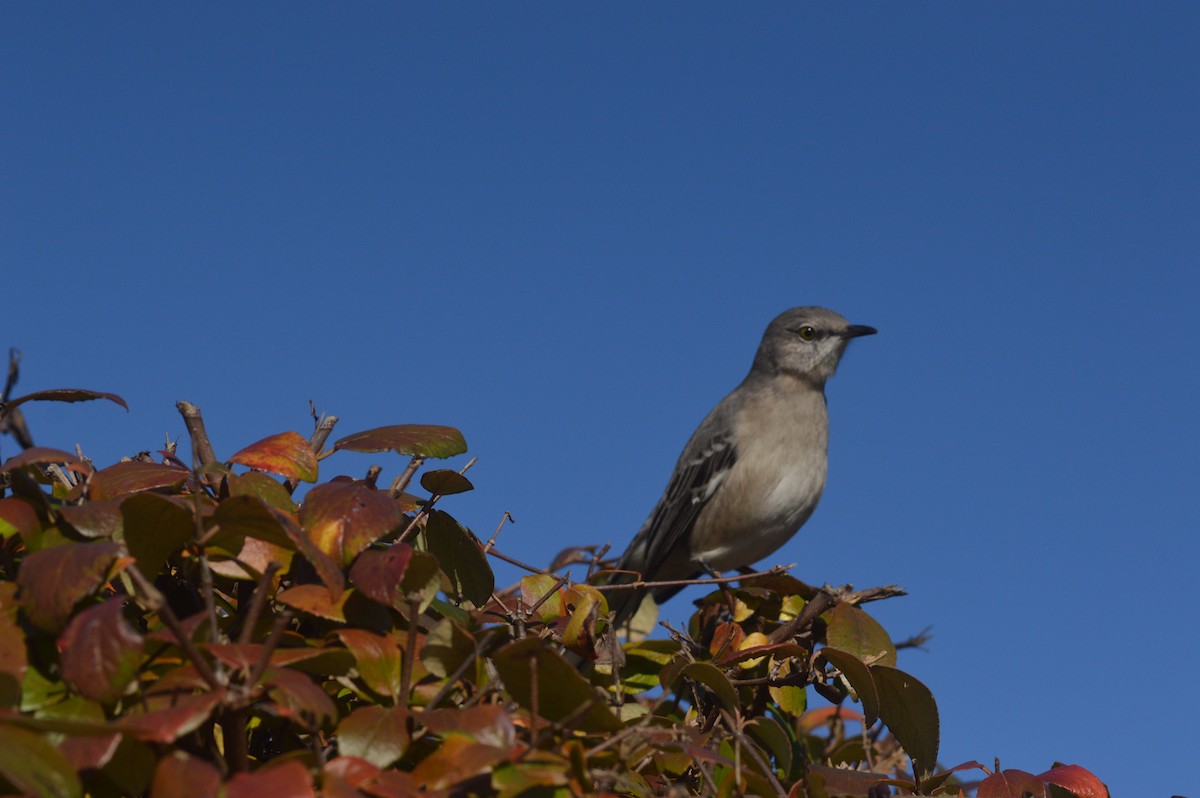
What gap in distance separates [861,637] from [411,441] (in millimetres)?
1460

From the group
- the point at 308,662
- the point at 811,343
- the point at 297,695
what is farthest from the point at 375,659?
the point at 811,343

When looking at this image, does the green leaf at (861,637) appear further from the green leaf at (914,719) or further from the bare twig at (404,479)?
the bare twig at (404,479)

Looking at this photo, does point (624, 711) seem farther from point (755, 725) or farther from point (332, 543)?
point (332, 543)

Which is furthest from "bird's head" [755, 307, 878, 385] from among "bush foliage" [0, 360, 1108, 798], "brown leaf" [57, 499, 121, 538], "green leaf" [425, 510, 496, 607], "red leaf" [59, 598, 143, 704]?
"red leaf" [59, 598, 143, 704]

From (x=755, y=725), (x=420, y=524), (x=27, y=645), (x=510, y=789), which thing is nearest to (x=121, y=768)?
(x=27, y=645)

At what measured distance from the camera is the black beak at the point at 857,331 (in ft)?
24.8

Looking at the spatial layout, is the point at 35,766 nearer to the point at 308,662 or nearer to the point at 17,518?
A: the point at 308,662

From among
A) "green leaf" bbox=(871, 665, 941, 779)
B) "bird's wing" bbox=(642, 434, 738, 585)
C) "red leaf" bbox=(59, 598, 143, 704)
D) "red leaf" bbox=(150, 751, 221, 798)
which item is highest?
"bird's wing" bbox=(642, 434, 738, 585)

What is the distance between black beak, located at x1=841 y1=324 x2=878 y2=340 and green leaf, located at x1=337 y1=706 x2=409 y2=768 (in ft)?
20.7

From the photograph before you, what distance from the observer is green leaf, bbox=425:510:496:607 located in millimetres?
2676

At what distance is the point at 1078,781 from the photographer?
94.7 inches

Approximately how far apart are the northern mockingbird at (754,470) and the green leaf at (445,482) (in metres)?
4.09

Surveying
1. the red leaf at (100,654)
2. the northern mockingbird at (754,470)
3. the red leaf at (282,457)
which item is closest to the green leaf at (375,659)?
the red leaf at (100,654)

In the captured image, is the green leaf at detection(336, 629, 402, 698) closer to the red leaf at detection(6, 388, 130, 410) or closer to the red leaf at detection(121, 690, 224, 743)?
the red leaf at detection(121, 690, 224, 743)
